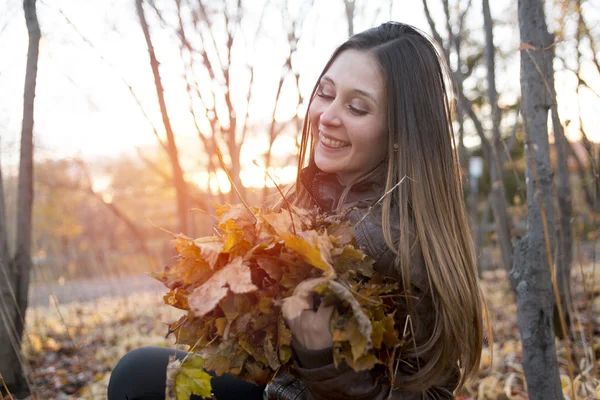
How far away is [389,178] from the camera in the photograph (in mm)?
1418

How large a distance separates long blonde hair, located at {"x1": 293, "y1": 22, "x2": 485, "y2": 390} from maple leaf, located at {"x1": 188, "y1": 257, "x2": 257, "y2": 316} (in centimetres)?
40

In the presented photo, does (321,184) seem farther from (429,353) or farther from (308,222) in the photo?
(429,353)

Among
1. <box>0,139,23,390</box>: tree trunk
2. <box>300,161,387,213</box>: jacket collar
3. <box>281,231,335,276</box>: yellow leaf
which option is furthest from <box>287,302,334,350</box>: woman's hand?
<box>0,139,23,390</box>: tree trunk

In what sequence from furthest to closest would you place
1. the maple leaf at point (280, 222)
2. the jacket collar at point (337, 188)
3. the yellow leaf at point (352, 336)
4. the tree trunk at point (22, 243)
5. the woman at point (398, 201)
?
the tree trunk at point (22, 243) → the jacket collar at point (337, 188) → the woman at point (398, 201) → the maple leaf at point (280, 222) → the yellow leaf at point (352, 336)

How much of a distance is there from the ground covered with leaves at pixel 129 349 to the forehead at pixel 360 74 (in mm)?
968

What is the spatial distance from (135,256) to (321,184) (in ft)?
54.3

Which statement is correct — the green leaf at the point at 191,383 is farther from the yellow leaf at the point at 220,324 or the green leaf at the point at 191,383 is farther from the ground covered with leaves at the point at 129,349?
the ground covered with leaves at the point at 129,349

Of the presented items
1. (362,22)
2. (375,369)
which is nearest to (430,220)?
(375,369)

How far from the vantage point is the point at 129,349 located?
4.01 meters

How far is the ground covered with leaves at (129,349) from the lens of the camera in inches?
95.5

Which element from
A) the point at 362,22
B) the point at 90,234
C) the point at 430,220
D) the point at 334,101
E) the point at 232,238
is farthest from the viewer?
the point at 90,234

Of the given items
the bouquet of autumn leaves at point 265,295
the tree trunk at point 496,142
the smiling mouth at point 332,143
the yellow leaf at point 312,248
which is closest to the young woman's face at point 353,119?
the smiling mouth at point 332,143

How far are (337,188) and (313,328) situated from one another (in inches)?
23.8

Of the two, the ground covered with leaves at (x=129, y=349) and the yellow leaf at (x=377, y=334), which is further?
the ground covered with leaves at (x=129, y=349)
